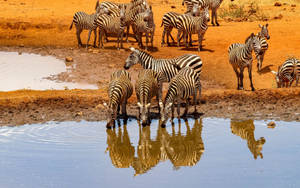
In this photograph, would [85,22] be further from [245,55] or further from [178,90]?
[178,90]

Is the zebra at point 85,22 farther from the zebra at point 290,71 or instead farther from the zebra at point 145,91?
the zebra at point 145,91

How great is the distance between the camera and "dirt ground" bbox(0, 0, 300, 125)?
14.9 meters

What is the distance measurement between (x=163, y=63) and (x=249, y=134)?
4.04 metres

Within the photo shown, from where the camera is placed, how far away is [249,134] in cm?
1262

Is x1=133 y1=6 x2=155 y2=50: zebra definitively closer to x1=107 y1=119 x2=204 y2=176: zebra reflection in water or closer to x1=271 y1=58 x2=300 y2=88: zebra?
x1=271 y1=58 x2=300 y2=88: zebra

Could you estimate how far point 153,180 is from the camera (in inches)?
371

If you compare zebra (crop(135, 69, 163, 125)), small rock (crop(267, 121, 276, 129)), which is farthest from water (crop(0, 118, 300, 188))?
zebra (crop(135, 69, 163, 125))

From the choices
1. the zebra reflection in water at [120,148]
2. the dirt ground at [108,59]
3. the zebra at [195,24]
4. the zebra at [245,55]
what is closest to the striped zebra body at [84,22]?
the dirt ground at [108,59]

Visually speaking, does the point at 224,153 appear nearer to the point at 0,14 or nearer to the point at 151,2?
the point at 0,14

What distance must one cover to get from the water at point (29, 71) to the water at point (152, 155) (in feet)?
17.2

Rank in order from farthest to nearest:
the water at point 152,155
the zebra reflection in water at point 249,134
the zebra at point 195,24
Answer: the zebra at point 195,24 → the zebra reflection in water at point 249,134 → the water at point 152,155

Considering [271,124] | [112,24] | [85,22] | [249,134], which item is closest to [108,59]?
[112,24]

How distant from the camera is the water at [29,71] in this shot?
18672 mm

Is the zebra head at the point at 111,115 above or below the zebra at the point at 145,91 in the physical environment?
below
